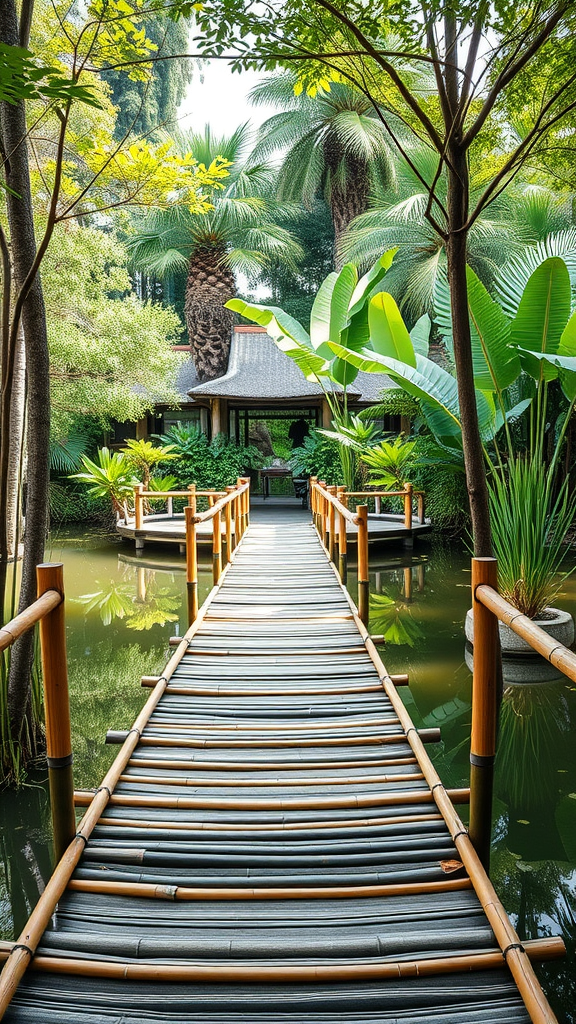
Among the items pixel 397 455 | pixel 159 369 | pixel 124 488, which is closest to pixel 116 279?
pixel 159 369

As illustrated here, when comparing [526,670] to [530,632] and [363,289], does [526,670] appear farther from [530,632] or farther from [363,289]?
[363,289]

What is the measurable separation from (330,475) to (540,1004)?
13680mm

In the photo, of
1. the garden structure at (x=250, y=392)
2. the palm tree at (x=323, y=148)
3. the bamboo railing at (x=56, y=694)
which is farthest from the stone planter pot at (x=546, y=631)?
the palm tree at (x=323, y=148)

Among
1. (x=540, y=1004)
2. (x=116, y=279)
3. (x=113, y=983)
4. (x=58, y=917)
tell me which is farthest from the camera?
(x=116, y=279)

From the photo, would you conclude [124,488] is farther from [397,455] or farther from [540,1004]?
[540,1004]

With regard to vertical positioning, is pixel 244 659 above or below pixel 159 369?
below

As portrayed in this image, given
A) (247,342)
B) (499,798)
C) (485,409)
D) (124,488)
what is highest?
(247,342)

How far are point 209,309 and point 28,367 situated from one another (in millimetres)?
15338

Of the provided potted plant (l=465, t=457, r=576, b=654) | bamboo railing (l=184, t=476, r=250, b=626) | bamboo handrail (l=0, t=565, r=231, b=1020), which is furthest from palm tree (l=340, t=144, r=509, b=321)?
bamboo handrail (l=0, t=565, r=231, b=1020)

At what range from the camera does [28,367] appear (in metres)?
3.86

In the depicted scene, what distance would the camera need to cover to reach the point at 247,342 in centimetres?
1941

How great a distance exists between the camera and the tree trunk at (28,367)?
12.0 feet

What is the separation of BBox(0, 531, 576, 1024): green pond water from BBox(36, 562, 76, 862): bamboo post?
0.86m

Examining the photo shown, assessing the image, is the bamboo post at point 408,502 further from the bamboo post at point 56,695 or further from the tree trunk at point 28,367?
the bamboo post at point 56,695
